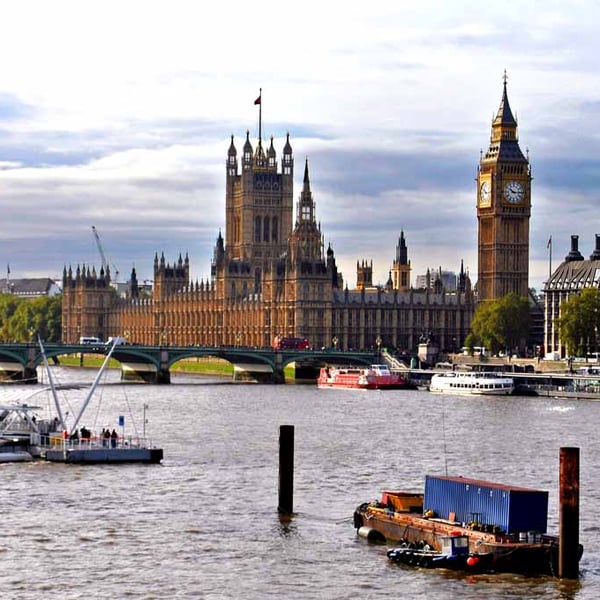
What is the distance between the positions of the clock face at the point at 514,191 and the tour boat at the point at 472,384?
54621 mm

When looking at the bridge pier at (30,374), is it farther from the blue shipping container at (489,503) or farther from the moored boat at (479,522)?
the blue shipping container at (489,503)

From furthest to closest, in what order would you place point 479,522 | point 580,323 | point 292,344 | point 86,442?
point 292,344 → point 580,323 → point 86,442 → point 479,522

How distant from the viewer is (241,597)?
46.8m

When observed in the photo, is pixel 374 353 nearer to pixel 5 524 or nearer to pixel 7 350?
pixel 7 350

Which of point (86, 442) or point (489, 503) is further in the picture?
point (86, 442)

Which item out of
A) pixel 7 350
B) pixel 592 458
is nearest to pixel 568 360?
pixel 7 350

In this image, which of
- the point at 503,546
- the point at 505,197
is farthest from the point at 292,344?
the point at 503,546

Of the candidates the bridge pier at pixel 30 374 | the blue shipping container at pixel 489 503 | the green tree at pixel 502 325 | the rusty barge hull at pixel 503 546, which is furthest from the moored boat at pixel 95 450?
the green tree at pixel 502 325

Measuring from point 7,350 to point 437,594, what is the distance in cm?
11359

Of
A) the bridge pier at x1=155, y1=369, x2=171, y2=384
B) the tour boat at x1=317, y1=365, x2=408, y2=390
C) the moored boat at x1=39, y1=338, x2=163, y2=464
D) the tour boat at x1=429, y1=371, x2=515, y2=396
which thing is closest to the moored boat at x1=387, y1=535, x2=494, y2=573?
the moored boat at x1=39, y1=338, x2=163, y2=464

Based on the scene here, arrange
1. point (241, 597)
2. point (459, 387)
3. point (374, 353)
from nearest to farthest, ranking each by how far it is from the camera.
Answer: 1. point (241, 597)
2. point (459, 387)
3. point (374, 353)

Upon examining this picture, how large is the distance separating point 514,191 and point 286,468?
144261 millimetres

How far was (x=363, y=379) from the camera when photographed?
5915 inches

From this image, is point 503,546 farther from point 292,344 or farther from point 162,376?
point 292,344
